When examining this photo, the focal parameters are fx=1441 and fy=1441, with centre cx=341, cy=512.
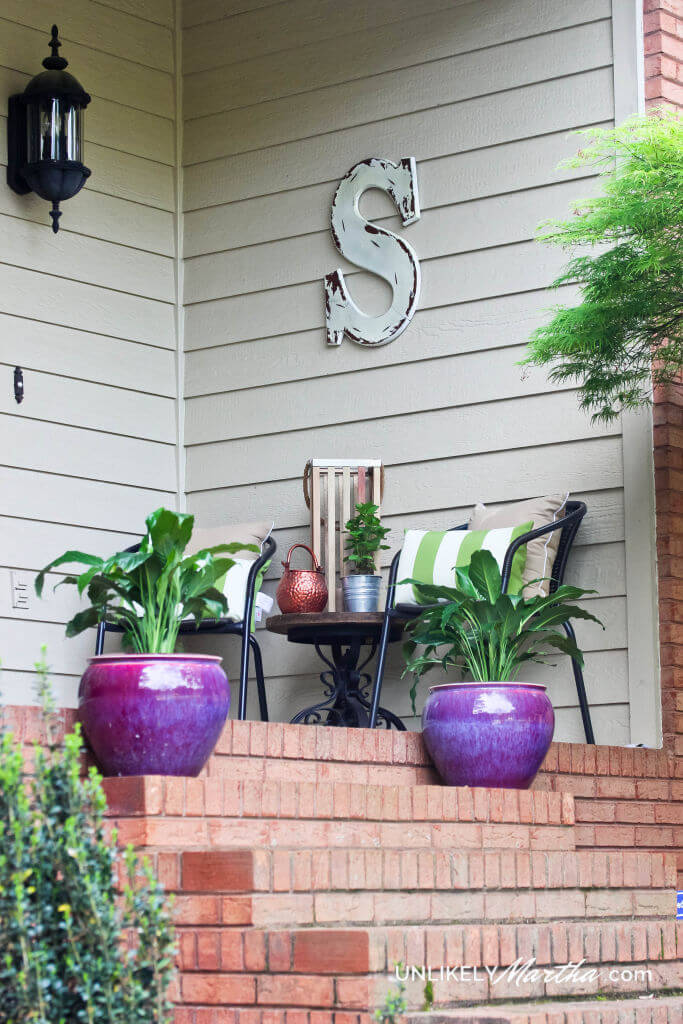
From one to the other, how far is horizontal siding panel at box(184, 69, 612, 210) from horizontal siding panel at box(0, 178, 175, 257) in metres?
0.15

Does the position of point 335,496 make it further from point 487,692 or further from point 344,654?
point 487,692

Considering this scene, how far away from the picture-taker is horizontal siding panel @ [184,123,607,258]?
4.47 metres

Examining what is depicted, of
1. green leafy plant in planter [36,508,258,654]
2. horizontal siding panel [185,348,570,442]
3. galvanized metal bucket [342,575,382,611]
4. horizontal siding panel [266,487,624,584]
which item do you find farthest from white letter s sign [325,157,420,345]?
green leafy plant in planter [36,508,258,654]

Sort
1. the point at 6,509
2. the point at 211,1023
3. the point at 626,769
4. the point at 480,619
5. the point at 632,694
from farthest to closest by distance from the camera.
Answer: the point at 6,509, the point at 632,694, the point at 626,769, the point at 480,619, the point at 211,1023

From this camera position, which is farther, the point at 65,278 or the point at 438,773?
the point at 65,278

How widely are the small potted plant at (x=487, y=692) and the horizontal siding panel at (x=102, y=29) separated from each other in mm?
2527

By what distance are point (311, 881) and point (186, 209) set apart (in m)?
3.25

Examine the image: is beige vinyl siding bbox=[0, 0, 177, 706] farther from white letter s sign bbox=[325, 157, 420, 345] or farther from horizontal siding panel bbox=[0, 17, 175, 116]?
white letter s sign bbox=[325, 157, 420, 345]

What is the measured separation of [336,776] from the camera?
3.29 meters

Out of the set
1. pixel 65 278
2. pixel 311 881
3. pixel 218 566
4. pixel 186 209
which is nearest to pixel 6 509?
pixel 65 278

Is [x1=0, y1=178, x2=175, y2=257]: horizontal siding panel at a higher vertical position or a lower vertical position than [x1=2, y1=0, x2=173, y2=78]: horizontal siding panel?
lower

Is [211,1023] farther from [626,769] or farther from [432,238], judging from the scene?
[432,238]

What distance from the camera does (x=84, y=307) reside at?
194 inches

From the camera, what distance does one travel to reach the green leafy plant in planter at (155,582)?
296cm
